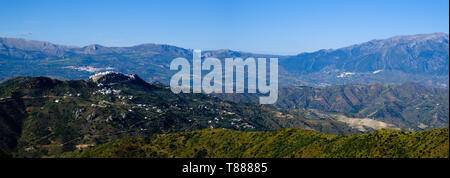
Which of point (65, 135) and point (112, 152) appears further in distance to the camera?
point (65, 135)

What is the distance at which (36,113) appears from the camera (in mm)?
174500

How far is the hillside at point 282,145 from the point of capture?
9338 centimetres

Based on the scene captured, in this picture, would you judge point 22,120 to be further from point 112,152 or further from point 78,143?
point 112,152

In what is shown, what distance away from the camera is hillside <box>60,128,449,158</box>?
306ft

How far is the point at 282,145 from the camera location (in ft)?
368

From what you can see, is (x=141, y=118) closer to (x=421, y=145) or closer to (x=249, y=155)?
(x=249, y=155)

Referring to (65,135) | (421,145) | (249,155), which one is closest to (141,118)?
(65,135)
